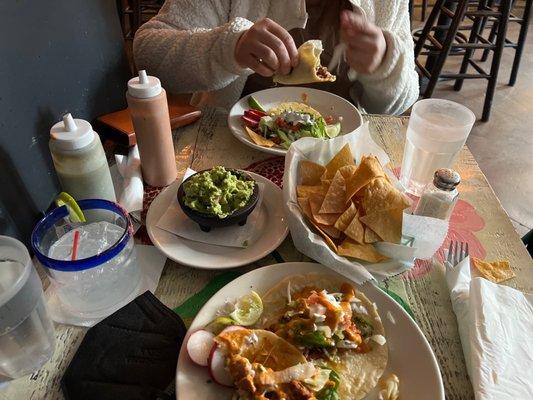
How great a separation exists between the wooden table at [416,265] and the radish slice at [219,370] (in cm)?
19

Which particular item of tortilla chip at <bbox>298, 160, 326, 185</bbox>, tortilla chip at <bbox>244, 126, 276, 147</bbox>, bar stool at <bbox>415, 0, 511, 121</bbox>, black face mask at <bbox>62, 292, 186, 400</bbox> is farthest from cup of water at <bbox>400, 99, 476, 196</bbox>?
bar stool at <bbox>415, 0, 511, 121</bbox>

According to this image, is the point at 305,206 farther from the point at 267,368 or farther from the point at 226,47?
the point at 226,47

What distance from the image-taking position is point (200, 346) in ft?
2.35

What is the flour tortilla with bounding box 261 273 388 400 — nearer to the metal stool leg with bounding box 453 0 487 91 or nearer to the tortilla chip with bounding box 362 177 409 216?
the tortilla chip with bounding box 362 177 409 216

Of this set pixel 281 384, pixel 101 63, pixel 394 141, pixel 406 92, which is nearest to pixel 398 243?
pixel 281 384

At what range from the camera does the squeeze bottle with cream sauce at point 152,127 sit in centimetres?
101

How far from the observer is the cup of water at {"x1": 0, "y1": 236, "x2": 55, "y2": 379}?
0.64 meters

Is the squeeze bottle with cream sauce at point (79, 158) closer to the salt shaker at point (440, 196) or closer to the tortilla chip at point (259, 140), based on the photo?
the tortilla chip at point (259, 140)

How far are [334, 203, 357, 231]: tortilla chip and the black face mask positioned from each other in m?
0.40

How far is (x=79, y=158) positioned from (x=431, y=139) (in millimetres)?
903

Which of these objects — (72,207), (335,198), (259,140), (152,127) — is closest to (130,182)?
(152,127)

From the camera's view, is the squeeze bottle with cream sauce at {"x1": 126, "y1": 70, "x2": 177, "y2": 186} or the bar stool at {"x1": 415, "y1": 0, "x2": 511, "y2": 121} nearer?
the squeeze bottle with cream sauce at {"x1": 126, "y1": 70, "x2": 177, "y2": 186}

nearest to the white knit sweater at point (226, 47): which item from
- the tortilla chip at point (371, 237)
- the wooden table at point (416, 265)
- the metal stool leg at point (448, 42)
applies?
the wooden table at point (416, 265)

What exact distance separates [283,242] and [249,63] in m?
0.67
